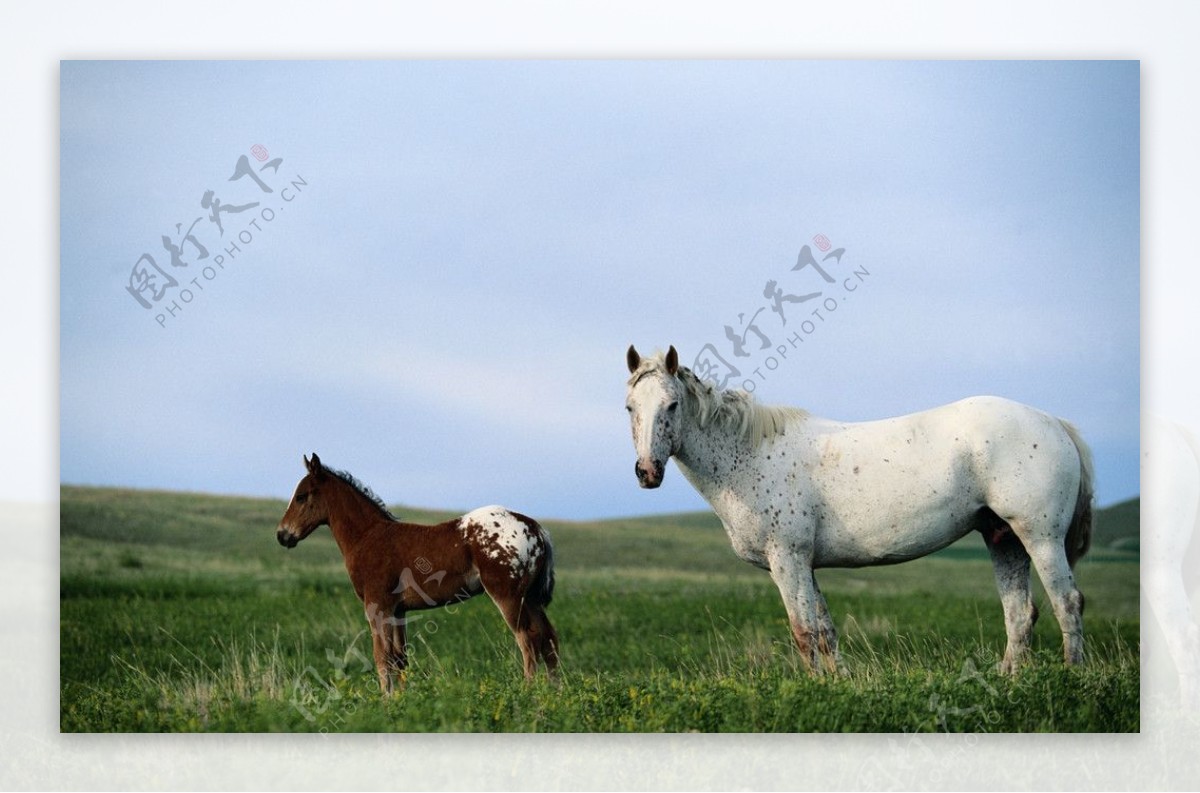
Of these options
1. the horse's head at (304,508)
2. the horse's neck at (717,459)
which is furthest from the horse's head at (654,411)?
the horse's head at (304,508)

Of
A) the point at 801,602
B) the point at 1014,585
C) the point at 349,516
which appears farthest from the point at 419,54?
the point at 1014,585

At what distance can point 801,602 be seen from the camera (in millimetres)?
6047

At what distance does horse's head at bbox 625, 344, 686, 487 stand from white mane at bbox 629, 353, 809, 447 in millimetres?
16

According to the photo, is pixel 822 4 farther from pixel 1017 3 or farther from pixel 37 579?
pixel 37 579

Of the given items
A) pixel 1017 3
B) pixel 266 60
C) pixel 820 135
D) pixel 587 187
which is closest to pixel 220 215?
pixel 266 60

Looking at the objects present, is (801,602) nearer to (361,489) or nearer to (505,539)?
(505,539)

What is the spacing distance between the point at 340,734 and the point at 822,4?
184 inches

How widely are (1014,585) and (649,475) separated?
222cm

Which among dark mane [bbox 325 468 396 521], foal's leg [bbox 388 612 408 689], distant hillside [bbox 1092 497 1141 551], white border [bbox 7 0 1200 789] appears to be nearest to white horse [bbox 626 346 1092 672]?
distant hillside [bbox 1092 497 1141 551]

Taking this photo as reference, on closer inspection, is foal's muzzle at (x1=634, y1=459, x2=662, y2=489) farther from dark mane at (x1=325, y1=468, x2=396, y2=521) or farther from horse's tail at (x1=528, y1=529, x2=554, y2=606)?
dark mane at (x1=325, y1=468, x2=396, y2=521)

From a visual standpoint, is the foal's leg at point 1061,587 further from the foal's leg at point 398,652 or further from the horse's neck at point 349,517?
the horse's neck at point 349,517

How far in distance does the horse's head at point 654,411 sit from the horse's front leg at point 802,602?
2.76 feet

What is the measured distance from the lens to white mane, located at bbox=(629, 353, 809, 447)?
19.8 feet

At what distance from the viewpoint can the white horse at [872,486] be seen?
6105mm
